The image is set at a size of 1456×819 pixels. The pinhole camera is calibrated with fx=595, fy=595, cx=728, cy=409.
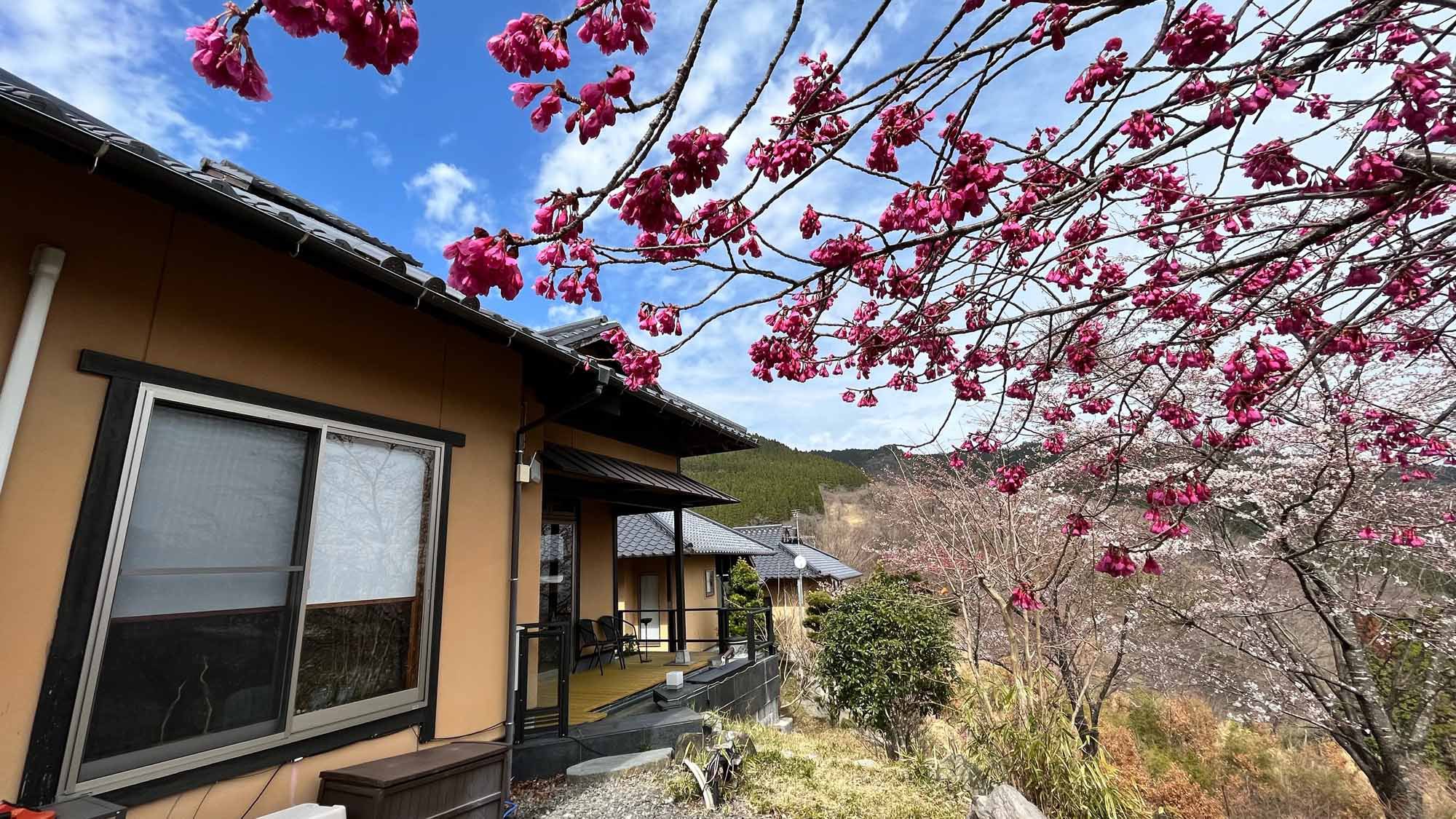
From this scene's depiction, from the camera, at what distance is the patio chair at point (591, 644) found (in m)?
7.86

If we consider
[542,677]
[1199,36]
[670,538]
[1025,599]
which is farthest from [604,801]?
[670,538]

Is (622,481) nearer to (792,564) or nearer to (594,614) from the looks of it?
(594,614)

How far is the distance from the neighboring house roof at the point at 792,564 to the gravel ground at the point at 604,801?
16894 mm

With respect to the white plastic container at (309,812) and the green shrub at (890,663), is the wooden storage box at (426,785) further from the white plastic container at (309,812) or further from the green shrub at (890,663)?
the green shrub at (890,663)

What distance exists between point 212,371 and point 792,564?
2155cm

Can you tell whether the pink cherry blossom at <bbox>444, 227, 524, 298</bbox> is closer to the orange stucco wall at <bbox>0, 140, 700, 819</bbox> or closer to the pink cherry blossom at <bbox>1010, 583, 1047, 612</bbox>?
the orange stucco wall at <bbox>0, 140, 700, 819</bbox>

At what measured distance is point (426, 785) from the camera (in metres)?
3.01

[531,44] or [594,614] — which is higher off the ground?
[531,44]

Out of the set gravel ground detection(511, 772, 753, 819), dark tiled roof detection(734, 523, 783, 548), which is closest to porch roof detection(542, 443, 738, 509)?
gravel ground detection(511, 772, 753, 819)

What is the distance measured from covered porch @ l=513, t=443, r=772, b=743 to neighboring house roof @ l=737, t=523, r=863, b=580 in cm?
1106

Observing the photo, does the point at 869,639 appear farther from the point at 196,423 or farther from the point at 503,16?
the point at 503,16

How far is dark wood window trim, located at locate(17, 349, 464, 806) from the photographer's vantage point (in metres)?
2.20

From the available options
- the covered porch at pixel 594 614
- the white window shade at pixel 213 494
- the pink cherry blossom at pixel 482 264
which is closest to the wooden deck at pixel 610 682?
the covered porch at pixel 594 614

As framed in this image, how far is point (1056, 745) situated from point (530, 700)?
12.9 feet
